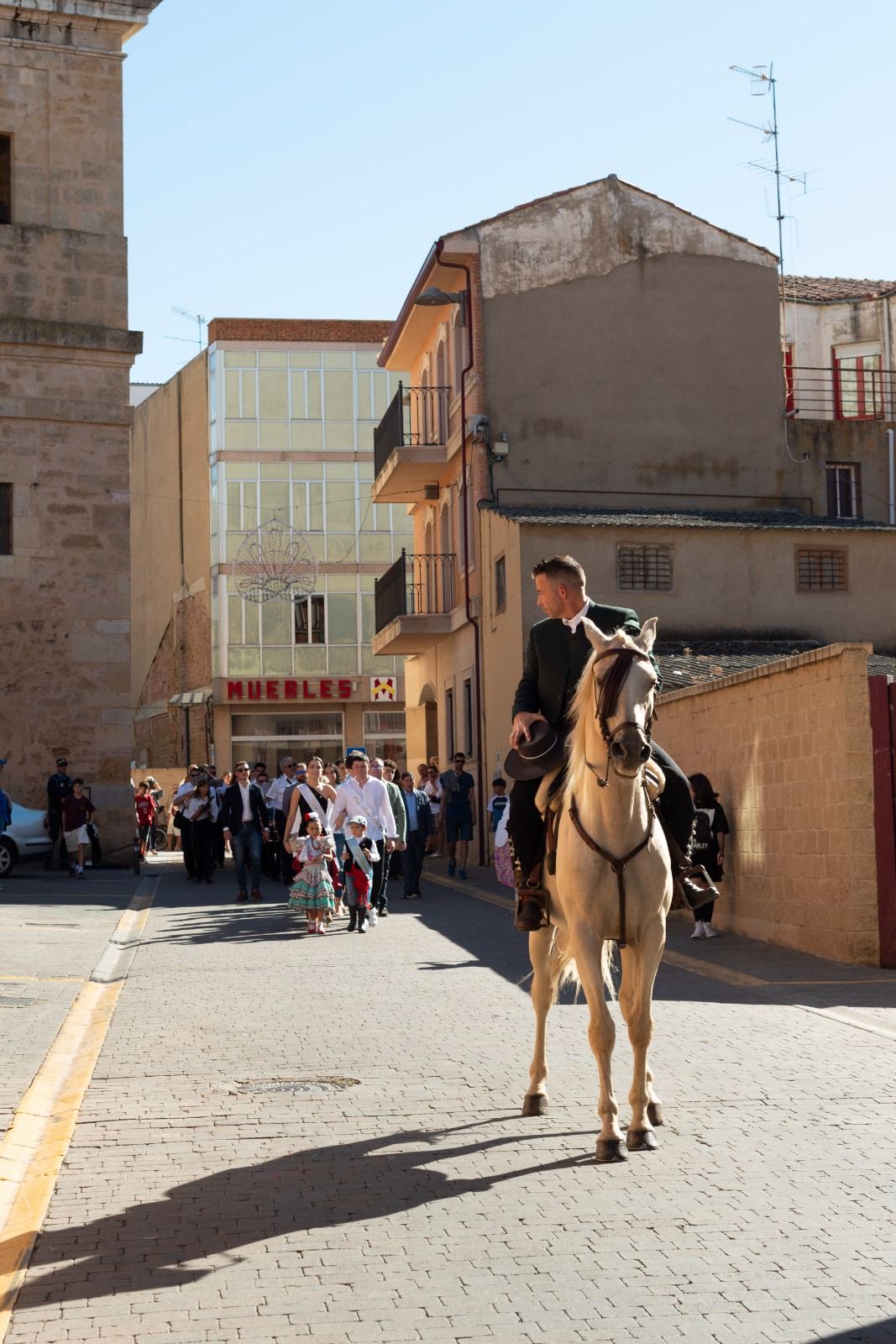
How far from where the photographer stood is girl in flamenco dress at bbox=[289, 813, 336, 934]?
18.8m

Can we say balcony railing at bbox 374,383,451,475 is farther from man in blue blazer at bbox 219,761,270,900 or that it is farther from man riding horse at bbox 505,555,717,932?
man riding horse at bbox 505,555,717,932

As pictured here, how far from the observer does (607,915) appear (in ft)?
24.1

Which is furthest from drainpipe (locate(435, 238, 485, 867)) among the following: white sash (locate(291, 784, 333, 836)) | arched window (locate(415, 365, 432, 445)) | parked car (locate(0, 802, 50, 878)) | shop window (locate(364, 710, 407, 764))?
shop window (locate(364, 710, 407, 764))

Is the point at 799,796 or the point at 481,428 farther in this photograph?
the point at 481,428

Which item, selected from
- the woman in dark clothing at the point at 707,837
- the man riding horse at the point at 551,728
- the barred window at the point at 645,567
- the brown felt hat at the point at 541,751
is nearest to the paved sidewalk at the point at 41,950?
the man riding horse at the point at 551,728

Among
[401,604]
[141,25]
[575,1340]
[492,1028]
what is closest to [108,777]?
[401,604]

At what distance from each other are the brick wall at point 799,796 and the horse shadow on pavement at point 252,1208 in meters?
8.00

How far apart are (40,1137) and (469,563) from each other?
2770cm

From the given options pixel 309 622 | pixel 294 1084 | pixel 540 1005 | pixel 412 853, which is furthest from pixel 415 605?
pixel 540 1005

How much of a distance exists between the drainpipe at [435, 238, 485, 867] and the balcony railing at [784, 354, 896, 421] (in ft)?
23.5

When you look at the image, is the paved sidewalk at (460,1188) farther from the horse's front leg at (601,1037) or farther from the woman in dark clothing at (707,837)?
the woman in dark clothing at (707,837)

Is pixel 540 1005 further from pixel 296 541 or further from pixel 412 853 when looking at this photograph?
pixel 296 541

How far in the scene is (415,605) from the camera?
38.9m

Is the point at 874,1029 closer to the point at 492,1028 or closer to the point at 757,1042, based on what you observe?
the point at 757,1042
